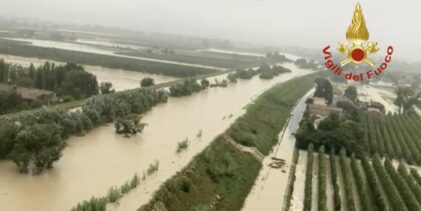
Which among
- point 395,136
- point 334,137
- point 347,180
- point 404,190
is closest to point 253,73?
point 395,136

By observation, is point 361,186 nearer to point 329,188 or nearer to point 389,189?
point 389,189

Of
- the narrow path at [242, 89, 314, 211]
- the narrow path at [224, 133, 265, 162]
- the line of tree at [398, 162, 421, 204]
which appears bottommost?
the narrow path at [242, 89, 314, 211]

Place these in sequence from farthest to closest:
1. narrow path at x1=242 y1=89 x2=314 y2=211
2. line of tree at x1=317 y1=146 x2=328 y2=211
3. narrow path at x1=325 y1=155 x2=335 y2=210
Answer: narrow path at x1=325 y1=155 x2=335 y2=210, narrow path at x1=242 y1=89 x2=314 y2=211, line of tree at x1=317 y1=146 x2=328 y2=211

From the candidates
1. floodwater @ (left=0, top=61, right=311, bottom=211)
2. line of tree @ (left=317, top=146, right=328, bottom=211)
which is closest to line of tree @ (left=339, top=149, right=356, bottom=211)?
line of tree @ (left=317, top=146, right=328, bottom=211)

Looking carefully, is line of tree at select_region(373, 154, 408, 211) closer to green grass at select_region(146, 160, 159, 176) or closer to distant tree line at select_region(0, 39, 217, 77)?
green grass at select_region(146, 160, 159, 176)

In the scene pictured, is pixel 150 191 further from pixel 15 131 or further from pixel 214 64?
pixel 214 64

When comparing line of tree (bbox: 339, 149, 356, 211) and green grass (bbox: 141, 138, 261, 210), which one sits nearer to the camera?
green grass (bbox: 141, 138, 261, 210)

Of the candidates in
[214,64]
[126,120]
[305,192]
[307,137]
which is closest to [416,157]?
[307,137]
